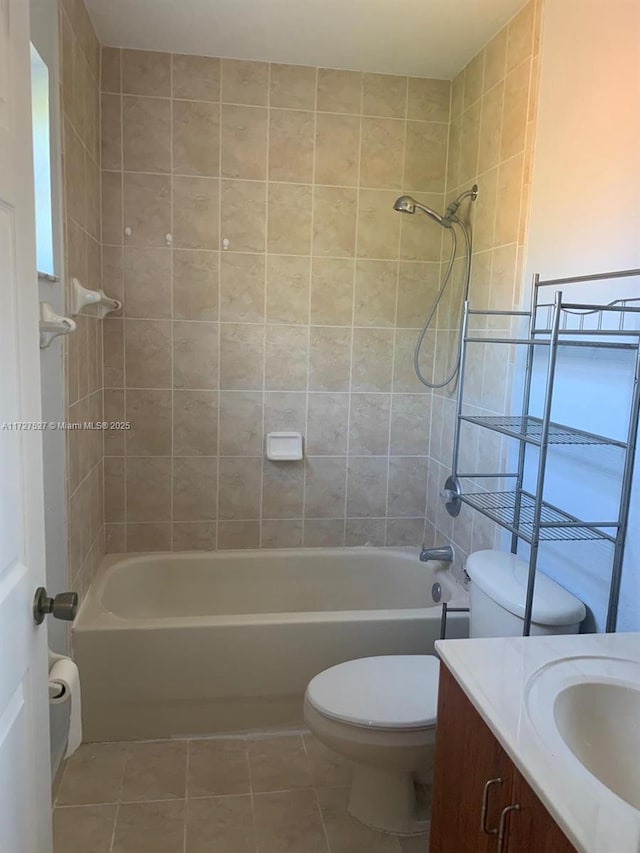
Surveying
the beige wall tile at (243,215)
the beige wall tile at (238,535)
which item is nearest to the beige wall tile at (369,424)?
the beige wall tile at (238,535)

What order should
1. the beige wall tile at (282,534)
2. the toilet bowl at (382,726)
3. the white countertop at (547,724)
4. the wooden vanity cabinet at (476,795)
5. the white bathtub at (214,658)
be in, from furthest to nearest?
the beige wall tile at (282,534)
the white bathtub at (214,658)
the toilet bowl at (382,726)
the wooden vanity cabinet at (476,795)
the white countertop at (547,724)

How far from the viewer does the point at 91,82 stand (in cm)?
244

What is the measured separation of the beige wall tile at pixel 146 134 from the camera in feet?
8.61

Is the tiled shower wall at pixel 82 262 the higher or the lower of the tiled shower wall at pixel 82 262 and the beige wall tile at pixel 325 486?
the higher

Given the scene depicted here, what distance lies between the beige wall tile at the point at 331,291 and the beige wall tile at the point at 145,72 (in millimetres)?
940

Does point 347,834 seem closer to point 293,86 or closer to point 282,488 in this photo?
point 282,488

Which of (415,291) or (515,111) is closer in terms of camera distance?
(515,111)

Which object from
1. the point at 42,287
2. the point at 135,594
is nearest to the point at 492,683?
the point at 42,287

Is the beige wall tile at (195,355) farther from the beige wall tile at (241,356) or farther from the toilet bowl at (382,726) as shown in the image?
the toilet bowl at (382,726)

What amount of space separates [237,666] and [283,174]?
2004 millimetres

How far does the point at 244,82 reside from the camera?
2.67 m

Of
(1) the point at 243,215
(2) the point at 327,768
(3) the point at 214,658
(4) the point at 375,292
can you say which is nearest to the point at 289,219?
(1) the point at 243,215

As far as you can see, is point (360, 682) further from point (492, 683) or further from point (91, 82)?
point (91, 82)

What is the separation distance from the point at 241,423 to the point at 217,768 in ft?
4.52
